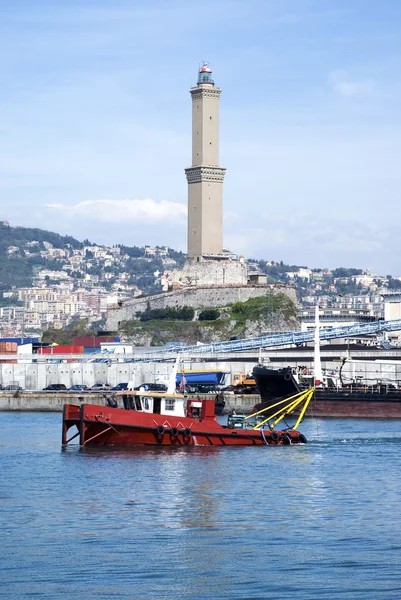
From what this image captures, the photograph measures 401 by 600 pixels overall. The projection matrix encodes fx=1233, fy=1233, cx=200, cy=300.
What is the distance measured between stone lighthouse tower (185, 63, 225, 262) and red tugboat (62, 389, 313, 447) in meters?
87.5

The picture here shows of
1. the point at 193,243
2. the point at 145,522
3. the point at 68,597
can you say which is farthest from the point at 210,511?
the point at 193,243

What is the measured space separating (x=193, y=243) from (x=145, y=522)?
10536cm

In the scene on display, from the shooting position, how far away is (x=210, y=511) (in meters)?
32.8

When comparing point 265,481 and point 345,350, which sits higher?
point 345,350

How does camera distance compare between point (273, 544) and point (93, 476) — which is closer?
point (273, 544)

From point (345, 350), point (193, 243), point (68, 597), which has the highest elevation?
point (193, 243)

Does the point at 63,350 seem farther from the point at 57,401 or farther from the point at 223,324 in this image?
the point at 57,401

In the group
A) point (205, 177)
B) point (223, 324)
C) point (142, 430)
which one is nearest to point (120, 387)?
point (142, 430)

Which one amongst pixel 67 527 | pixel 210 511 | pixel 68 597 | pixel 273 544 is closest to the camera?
pixel 68 597

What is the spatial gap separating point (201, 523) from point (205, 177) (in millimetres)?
103761

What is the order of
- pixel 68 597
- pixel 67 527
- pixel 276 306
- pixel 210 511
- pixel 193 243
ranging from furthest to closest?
pixel 193 243 → pixel 276 306 → pixel 210 511 → pixel 67 527 → pixel 68 597

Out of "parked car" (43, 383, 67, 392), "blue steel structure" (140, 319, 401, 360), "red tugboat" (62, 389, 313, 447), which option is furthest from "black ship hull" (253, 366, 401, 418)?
"blue steel structure" (140, 319, 401, 360)

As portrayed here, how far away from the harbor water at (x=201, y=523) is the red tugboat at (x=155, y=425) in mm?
631

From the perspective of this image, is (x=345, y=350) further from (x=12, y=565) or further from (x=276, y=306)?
Answer: (x=12, y=565)
